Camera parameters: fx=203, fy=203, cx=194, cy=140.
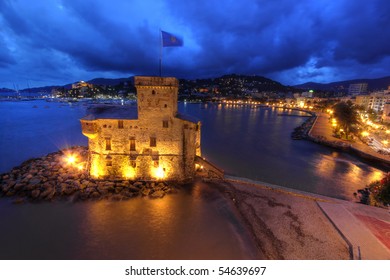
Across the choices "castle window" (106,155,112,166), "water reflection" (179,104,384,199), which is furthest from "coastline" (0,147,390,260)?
"water reflection" (179,104,384,199)

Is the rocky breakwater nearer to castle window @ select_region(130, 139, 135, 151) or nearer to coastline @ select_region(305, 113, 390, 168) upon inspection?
castle window @ select_region(130, 139, 135, 151)

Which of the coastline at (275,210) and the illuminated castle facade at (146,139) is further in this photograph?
the illuminated castle facade at (146,139)

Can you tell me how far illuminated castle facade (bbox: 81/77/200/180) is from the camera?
67.5ft

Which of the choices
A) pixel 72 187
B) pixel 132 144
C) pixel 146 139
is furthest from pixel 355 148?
pixel 72 187

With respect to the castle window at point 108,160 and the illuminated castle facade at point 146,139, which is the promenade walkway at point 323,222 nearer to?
the illuminated castle facade at point 146,139

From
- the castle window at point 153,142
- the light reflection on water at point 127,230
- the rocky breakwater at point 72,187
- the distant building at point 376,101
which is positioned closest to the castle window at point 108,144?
the rocky breakwater at point 72,187

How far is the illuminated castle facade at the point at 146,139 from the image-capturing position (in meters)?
20.6

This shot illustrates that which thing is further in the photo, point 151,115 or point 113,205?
point 151,115

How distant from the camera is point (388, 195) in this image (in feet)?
48.9

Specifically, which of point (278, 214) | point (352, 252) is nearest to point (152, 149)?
point (278, 214)

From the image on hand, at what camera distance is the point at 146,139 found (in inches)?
846

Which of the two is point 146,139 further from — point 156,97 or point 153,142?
point 156,97

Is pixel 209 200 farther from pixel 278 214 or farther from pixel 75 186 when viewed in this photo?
pixel 75 186
